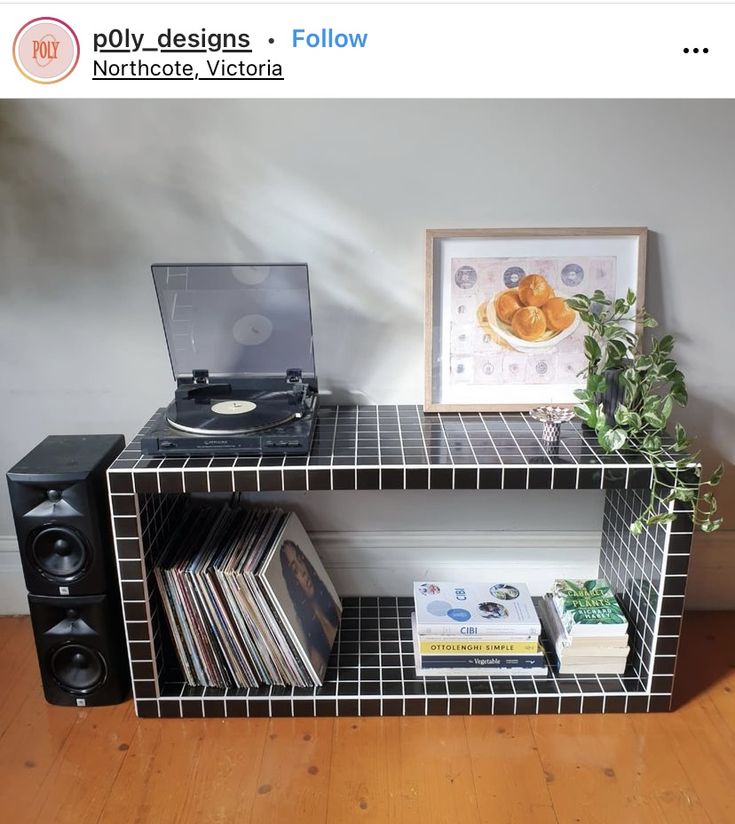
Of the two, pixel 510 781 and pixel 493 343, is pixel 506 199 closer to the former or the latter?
pixel 493 343

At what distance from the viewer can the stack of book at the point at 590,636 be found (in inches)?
75.5

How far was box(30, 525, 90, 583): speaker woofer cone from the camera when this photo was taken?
1.79 meters

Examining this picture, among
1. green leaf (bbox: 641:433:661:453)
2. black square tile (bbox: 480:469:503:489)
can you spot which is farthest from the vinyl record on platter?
green leaf (bbox: 641:433:661:453)

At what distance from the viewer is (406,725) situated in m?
1.86

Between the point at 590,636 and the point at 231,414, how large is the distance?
1.01 meters

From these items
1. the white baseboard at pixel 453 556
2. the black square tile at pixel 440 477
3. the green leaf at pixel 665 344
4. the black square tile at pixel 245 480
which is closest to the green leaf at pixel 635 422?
the green leaf at pixel 665 344

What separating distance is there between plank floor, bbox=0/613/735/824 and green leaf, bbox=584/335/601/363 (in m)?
0.86

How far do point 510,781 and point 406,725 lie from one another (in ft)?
0.90

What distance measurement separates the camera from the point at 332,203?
6.45 ft

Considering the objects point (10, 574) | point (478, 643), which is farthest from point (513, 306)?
point (10, 574)

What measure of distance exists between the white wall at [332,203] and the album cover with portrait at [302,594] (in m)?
0.47

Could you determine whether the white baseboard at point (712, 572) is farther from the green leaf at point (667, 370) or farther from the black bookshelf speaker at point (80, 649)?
the black bookshelf speaker at point (80, 649)

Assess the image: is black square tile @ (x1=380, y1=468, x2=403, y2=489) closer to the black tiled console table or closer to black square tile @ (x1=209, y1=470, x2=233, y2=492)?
the black tiled console table
